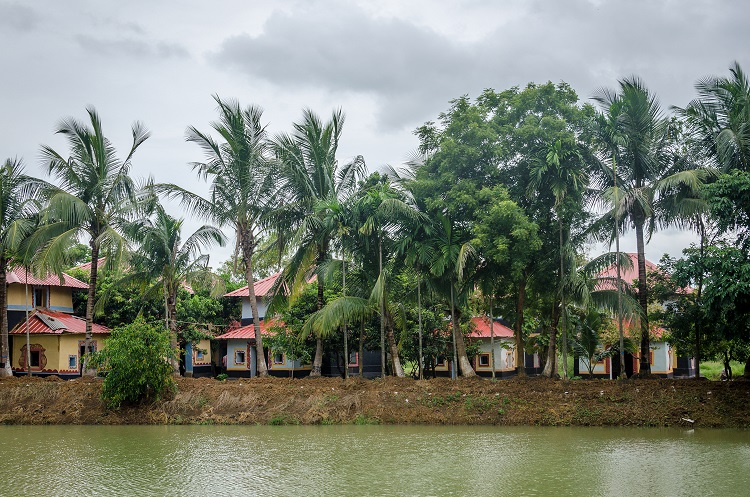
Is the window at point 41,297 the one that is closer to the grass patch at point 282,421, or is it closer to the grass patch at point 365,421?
the grass patch at point 282,421

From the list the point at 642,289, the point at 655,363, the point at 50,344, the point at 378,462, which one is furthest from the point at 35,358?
the point at 655,363

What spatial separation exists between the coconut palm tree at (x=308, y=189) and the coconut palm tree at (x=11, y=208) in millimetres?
8639

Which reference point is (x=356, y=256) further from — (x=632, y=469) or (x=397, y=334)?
(x=632, y=469)

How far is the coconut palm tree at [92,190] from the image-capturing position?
24445 millimetres

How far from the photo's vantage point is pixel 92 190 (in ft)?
81.4

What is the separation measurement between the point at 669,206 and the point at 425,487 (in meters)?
14.0

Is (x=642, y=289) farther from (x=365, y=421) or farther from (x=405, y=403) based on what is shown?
(x=365, y=421)

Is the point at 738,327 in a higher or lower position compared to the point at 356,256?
lower

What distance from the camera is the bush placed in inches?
858

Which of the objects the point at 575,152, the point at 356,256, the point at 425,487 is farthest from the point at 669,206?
the point at 425,487

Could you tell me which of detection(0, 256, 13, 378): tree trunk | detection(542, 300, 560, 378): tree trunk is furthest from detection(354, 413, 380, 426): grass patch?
detection(0, 256, 13, 378): tree trunk

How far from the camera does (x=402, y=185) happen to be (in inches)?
1025

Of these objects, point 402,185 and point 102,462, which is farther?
point 402,185

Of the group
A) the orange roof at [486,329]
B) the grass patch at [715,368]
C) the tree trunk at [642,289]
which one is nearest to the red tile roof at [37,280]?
the orange roof at [486,329]
